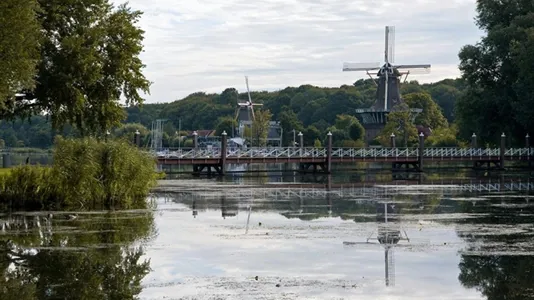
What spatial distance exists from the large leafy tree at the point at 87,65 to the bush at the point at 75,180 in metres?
5.27

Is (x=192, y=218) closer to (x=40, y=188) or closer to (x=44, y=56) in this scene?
(x=40, y=188)

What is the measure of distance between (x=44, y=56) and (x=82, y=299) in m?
23.0

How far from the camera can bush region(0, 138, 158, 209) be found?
1139 inches

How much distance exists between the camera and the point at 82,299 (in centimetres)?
1309

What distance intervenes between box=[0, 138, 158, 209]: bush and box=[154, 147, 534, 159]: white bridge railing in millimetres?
29006

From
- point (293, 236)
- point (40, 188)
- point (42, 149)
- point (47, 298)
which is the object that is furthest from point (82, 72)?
point (42, 149)

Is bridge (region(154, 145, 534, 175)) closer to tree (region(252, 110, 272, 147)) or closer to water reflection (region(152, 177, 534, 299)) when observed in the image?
water reflection (region(152, 177, 534, 299))

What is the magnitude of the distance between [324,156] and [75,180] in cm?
3856

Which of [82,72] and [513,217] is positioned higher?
[82,72]

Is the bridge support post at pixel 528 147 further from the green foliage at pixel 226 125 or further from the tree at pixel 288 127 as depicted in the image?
the green foliage at pixel 226 125

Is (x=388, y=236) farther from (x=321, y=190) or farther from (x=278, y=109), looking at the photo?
(x=278, y=109)

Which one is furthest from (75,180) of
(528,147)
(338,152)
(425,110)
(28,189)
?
(425,110)

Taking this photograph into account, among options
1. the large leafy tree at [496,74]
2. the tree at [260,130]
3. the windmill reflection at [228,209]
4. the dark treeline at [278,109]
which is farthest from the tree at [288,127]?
the windmill reflection at [228,209]

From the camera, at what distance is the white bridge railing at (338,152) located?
62.2 m
